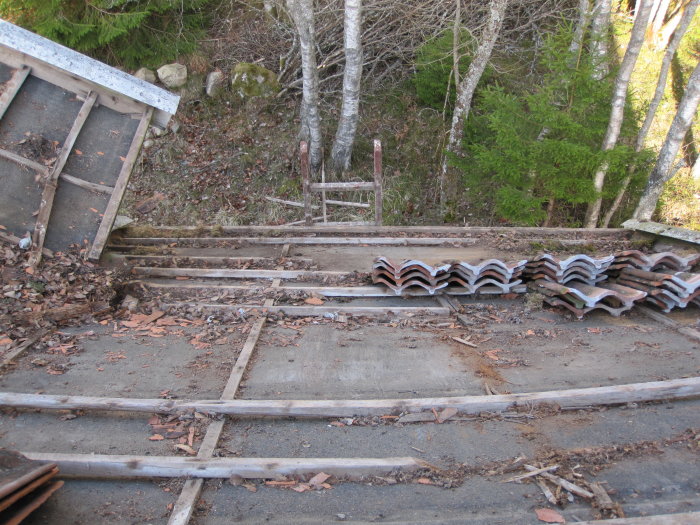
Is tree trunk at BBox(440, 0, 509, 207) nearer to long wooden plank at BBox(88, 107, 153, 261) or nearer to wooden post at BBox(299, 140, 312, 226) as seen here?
wooden post at BBox(299, 140, 312, 226)

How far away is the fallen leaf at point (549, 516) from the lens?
2825 mm

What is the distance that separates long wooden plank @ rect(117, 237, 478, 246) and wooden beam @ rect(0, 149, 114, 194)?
1503 millimetres

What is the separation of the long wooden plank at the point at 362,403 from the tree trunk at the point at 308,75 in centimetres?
980

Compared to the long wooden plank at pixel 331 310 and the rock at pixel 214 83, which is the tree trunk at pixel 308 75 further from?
the long wooden plank at pixel 331 310

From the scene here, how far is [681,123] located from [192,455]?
35.6 ft

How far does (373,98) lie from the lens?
603 inches

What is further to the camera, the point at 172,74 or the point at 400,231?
the point at 172,74

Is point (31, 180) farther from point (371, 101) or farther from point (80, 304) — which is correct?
point (371, 101)

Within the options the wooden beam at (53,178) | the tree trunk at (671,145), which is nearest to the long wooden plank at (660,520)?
the wooden beam at (53,178)

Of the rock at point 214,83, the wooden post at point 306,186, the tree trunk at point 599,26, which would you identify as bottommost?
the wooden post at point 306,186

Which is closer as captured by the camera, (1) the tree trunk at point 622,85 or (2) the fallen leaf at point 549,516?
(2) the fallen leaf at point 549,516

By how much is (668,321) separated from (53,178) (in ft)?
23.7

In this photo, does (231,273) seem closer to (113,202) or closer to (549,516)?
(113,202)

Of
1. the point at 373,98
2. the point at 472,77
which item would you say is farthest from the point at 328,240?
the point at 373,98
